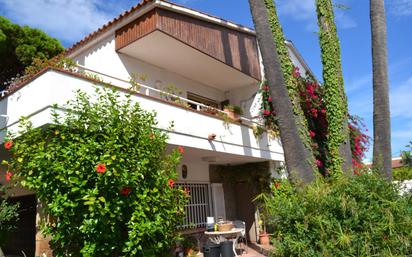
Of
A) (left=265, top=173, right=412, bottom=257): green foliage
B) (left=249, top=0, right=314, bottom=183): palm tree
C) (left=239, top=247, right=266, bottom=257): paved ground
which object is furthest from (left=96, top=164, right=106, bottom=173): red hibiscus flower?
(left=239, top=247, right=266, bottom=257): paved ground

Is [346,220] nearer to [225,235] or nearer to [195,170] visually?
[225,235]

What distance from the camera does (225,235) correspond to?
10.7m

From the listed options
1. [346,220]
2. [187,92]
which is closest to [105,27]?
[187,92]

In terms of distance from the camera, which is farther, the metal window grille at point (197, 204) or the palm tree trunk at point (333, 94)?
the metal window grille at point (197, 204)

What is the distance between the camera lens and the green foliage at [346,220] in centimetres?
543

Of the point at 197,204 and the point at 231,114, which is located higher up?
the point at 231,114

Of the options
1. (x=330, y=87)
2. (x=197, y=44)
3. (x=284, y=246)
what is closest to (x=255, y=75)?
(x=197, y=44)

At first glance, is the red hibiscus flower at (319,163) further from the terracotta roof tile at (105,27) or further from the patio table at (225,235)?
the terracotta roof tile at (105,27)

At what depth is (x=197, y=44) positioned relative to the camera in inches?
441

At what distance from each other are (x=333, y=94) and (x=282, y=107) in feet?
7.48

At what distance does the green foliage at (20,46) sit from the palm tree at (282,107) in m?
13.3

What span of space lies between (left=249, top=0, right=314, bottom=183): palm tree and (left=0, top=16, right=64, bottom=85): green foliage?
13.3 m

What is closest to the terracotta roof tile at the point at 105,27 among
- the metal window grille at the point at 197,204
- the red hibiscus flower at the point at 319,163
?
the metal window grille at the point at 197,204

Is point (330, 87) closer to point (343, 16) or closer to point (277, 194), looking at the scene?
point (343, 16)
